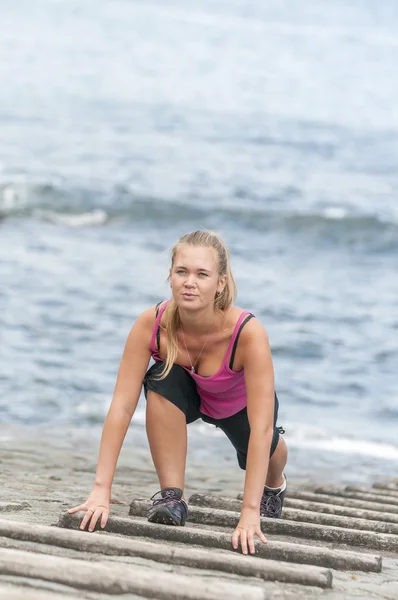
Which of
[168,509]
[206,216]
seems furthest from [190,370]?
[206,216]

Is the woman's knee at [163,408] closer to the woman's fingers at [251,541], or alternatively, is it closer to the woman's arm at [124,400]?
the woman's arm at [124,400]

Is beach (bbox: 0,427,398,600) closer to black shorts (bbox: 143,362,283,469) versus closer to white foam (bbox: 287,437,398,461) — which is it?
black shorts (bbox: 143,362,283,469)

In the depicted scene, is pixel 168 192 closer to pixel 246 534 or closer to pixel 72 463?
pixel 72 463

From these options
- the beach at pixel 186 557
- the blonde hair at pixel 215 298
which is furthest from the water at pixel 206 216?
the beach at pixel 186 557

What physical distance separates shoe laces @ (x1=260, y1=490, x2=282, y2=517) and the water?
4.15 feet

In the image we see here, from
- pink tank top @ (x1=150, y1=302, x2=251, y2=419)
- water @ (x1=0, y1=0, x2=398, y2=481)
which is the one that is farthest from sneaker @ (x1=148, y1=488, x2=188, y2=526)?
water @ (x1=0, y1=0, x2=398, y2=481)

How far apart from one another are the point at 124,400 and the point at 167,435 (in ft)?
0.72

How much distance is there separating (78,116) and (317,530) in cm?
3651

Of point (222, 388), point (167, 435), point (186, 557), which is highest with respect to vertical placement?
point (222, 388)

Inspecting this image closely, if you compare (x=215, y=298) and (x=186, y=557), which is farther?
(x=215, y=298)

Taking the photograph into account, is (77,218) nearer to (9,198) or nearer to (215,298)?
(9,198)

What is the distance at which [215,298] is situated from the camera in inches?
163

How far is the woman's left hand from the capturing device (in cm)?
354

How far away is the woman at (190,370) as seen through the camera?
3996 mm
